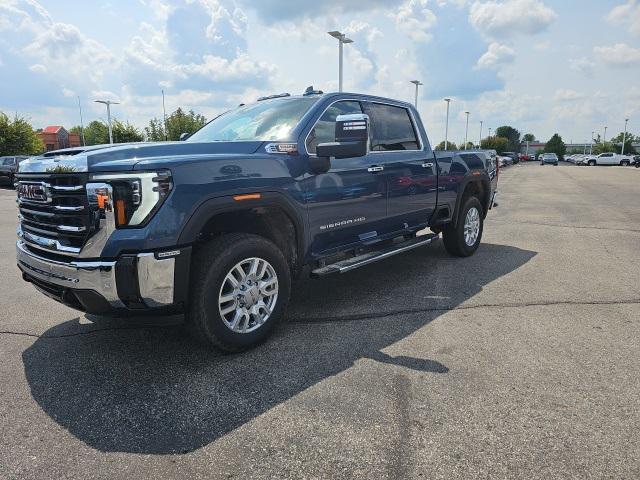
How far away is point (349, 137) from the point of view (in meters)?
3.90

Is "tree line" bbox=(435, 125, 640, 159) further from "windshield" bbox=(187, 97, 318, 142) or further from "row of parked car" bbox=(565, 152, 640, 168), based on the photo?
"windshield" bbox=(187, 97, 318, 142)

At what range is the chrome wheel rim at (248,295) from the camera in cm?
365

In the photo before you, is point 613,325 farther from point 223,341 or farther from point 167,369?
point 167,369

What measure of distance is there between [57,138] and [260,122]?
265 ft

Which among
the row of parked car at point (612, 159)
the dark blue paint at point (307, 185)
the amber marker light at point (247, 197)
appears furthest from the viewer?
the row of parked car at point (612, 159)

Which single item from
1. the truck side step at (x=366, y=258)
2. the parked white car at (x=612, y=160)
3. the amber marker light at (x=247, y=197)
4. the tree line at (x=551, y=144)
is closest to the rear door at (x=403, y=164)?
the truck side step at (x=366, y=258)

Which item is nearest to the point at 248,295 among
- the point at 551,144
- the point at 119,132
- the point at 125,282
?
the point at 125,282

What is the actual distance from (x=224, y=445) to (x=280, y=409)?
0.45m

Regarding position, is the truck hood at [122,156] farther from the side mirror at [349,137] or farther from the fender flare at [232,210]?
the side mirror at [349,137]

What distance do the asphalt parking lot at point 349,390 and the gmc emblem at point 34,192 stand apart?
1.09 m

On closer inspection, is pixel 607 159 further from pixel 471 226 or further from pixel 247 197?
pixel 247 197

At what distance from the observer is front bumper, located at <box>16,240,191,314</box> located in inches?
123

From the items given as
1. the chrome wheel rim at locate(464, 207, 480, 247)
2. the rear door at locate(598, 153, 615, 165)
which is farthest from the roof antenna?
the rear door at locate(598, 153, 615, 165)

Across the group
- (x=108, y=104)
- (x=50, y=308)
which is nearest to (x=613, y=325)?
(x=50, y=308)
